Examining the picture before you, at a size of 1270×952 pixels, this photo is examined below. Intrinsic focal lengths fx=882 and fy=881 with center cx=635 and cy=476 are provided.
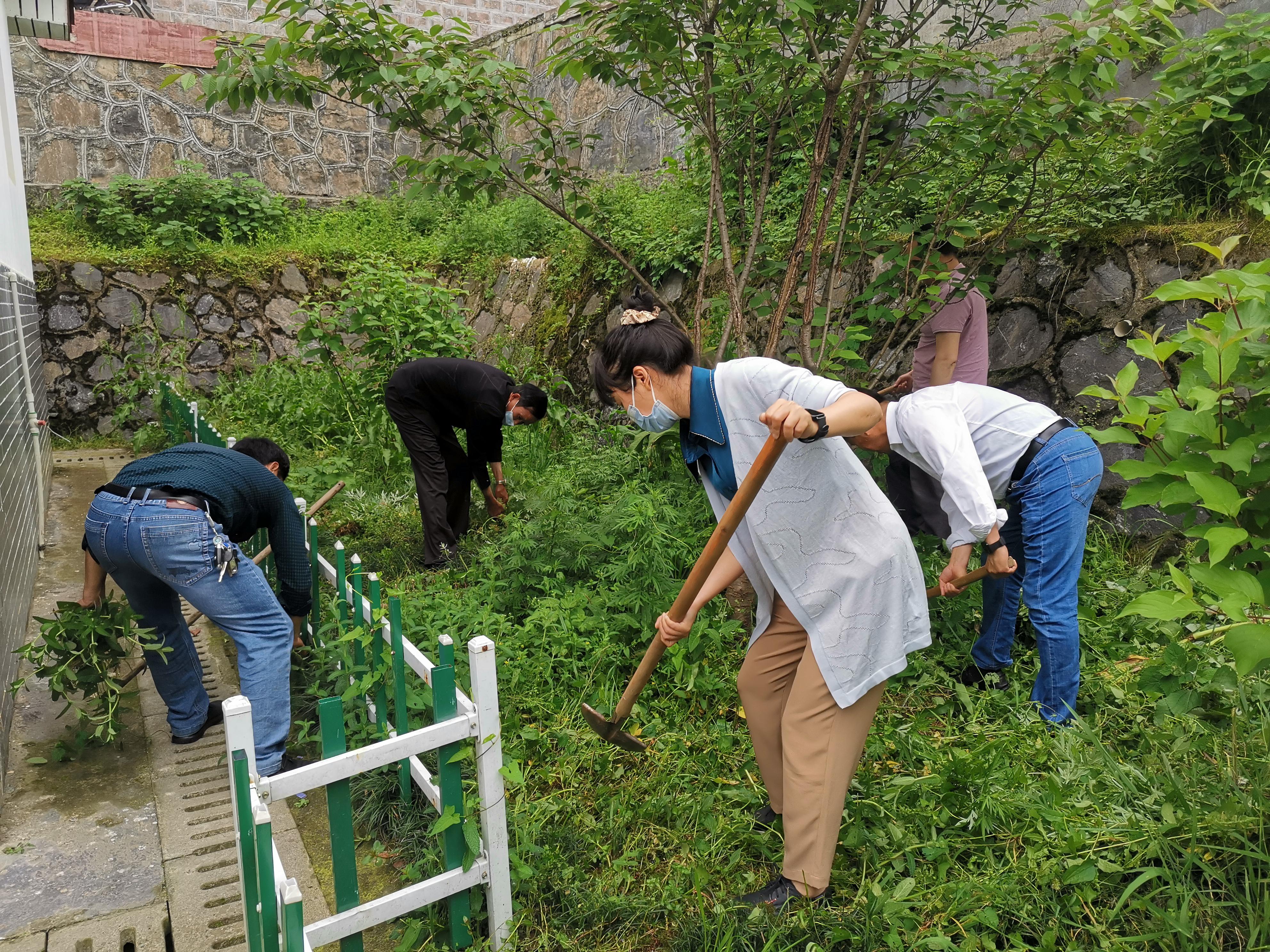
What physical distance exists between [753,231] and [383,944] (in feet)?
10.8

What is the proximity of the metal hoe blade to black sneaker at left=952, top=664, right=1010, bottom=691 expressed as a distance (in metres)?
1.45

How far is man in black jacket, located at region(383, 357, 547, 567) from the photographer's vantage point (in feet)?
16.8

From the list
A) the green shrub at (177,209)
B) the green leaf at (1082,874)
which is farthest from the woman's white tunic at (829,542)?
the green shrub at (177,209)

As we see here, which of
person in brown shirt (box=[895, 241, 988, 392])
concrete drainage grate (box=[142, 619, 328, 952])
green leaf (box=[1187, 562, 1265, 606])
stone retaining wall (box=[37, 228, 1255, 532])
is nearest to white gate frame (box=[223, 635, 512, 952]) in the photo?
concrete drainage grate (box=[142, 619, 328, 952])

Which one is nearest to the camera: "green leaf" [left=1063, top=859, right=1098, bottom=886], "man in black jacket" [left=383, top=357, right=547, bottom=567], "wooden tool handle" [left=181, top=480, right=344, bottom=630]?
"green leaf" [left=1063, top=859, right=1098, bottom=886]

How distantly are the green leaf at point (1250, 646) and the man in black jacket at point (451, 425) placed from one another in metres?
3.86

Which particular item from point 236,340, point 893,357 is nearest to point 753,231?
point 893,357

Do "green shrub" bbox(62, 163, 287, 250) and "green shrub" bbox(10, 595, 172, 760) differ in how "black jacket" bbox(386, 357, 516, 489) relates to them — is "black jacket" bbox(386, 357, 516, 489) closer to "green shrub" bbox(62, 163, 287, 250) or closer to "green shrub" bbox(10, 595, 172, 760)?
"green shrub" bbox(10, 595, 172, 760)

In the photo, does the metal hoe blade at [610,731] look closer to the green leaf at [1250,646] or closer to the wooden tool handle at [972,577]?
the wooden tool handle at [972,577]

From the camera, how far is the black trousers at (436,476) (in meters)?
5.18

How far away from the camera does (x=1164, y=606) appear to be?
5.56 ft

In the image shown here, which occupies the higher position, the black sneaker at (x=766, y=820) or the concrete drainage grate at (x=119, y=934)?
the black sneaker at (x=766, y=820)

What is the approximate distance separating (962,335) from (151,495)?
141 inches

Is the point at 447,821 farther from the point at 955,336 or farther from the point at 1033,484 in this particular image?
the point at 955,336
